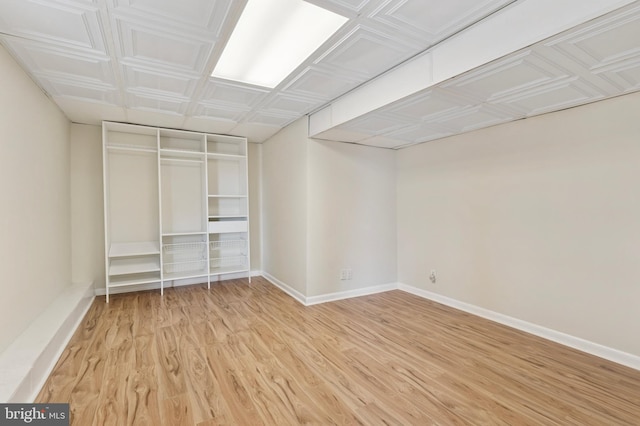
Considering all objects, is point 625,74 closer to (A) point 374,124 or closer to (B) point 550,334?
(A) point 374,124

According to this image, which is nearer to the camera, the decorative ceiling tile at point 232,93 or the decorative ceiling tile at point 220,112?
the decorative ceiling tile at point 232,93

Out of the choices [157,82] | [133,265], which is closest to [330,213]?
[157,82]

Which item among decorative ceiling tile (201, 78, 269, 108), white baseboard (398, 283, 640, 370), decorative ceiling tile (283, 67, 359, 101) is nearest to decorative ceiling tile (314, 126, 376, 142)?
decorative ceiling tile (283, 67, 359, 101)

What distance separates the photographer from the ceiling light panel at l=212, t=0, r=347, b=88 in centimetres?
176

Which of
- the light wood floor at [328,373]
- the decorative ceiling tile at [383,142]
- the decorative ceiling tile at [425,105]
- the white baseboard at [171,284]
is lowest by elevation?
the light wood floor at [328,373]

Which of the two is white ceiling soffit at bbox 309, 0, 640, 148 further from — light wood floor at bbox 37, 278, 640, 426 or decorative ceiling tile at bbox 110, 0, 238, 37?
light wood floor at bbox 37, 278, 640, 426

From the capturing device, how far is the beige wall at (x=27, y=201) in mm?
2059

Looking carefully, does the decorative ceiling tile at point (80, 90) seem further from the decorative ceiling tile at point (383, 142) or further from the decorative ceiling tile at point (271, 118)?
the decorative ceiling tile at point (383, 142)

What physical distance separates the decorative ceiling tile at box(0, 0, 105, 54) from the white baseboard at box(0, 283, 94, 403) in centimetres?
211

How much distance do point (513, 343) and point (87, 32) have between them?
4.03 meters

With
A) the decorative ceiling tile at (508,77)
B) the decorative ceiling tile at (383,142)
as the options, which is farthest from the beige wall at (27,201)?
the decorative ceiling tile at (383,142)

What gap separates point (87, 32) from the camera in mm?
1845

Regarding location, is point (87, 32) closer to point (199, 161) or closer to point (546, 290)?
point (199, 161)
